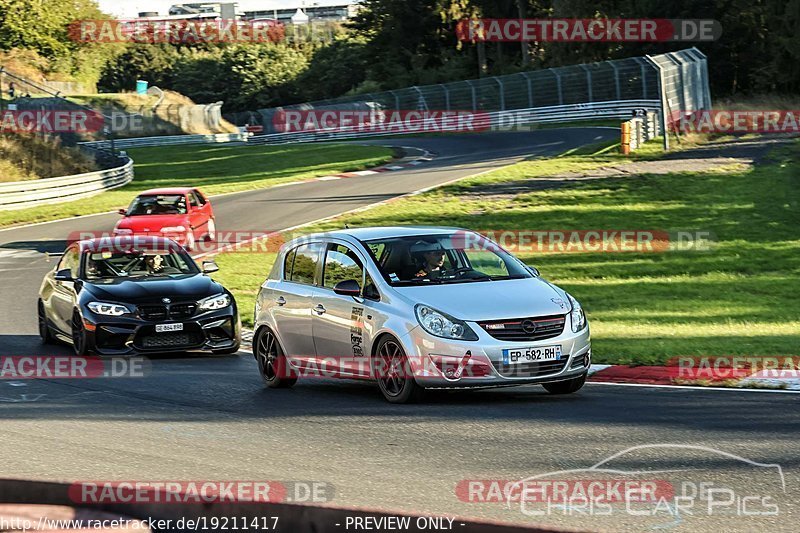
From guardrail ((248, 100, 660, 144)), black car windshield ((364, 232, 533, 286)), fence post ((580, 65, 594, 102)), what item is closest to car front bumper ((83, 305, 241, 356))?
black car windshield ((364, 232, 533, 286))

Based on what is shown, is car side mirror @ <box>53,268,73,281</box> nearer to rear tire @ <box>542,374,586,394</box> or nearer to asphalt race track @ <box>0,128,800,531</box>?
asphalt race track @ <box>0,128,800,531</box>

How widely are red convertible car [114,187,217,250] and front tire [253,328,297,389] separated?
13504 millimetres

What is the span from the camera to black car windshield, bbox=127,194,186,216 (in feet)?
89.0

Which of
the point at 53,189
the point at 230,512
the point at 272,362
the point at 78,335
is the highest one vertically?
the point at 230,512

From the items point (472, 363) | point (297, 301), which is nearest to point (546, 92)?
point (297, 301)

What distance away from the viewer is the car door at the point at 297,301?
12555 mm

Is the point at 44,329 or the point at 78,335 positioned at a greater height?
the point at 78,335

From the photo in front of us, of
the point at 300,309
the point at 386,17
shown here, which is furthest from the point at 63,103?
the point at 300,309

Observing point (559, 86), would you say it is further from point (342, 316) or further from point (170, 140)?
point (342, 316)

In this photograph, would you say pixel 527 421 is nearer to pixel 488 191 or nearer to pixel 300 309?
pixel 300 309

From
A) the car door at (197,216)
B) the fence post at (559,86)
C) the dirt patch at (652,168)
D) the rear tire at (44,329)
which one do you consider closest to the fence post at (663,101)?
the dirt patch at (652,168)

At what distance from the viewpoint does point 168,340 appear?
1546 centimetres

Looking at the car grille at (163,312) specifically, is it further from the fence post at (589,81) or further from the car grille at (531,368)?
the fence post at (589,81)

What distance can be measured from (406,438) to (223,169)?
46.7 meters
